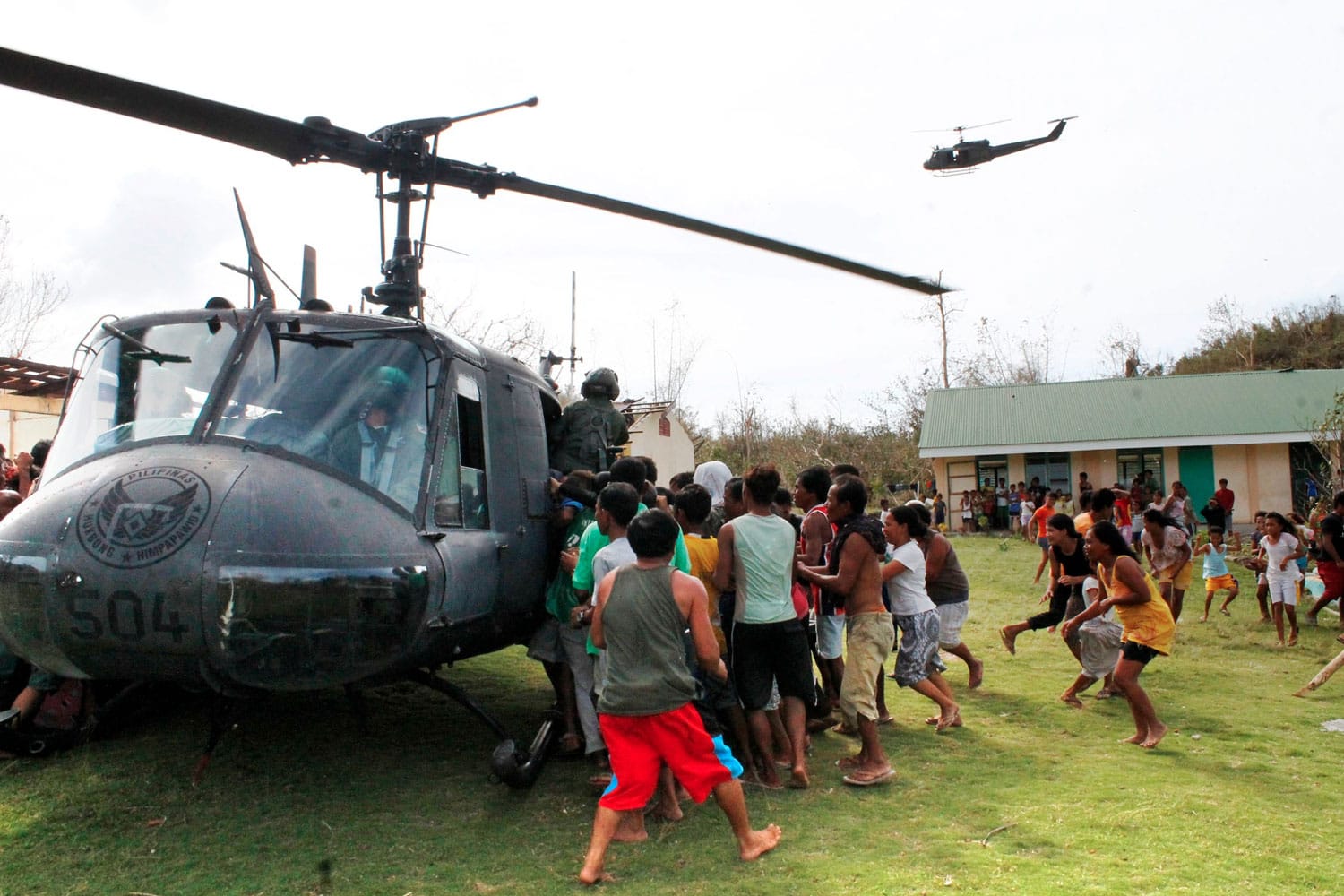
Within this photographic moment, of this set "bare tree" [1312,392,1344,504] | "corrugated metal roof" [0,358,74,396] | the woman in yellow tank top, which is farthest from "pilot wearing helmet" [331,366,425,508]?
"bare tree" [1312,392,1344,504]

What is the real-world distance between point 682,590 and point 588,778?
71.5 inches

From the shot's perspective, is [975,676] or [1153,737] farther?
[975,676]

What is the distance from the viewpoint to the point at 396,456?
516 cm

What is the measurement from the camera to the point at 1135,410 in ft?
95.4

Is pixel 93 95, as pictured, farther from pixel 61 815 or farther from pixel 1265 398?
pixel 1265 398

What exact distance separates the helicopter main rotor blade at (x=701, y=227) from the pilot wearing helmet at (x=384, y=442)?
1863mm

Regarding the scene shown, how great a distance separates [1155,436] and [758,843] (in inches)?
1000

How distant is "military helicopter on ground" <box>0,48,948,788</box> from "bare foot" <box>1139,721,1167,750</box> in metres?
3.14

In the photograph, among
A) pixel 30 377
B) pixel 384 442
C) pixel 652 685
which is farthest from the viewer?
pixel 30 377

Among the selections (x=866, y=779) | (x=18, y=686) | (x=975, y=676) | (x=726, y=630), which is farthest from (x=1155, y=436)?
(x=18, y=686)

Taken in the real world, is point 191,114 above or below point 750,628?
above

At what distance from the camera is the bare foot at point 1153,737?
6.66 meters

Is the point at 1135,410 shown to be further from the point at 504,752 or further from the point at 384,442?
the point at 384,442

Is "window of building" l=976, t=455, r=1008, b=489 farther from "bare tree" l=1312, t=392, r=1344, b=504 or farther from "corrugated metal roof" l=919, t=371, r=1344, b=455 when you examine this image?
"bare tree" l=1312, t=392, r=1344, b=504
